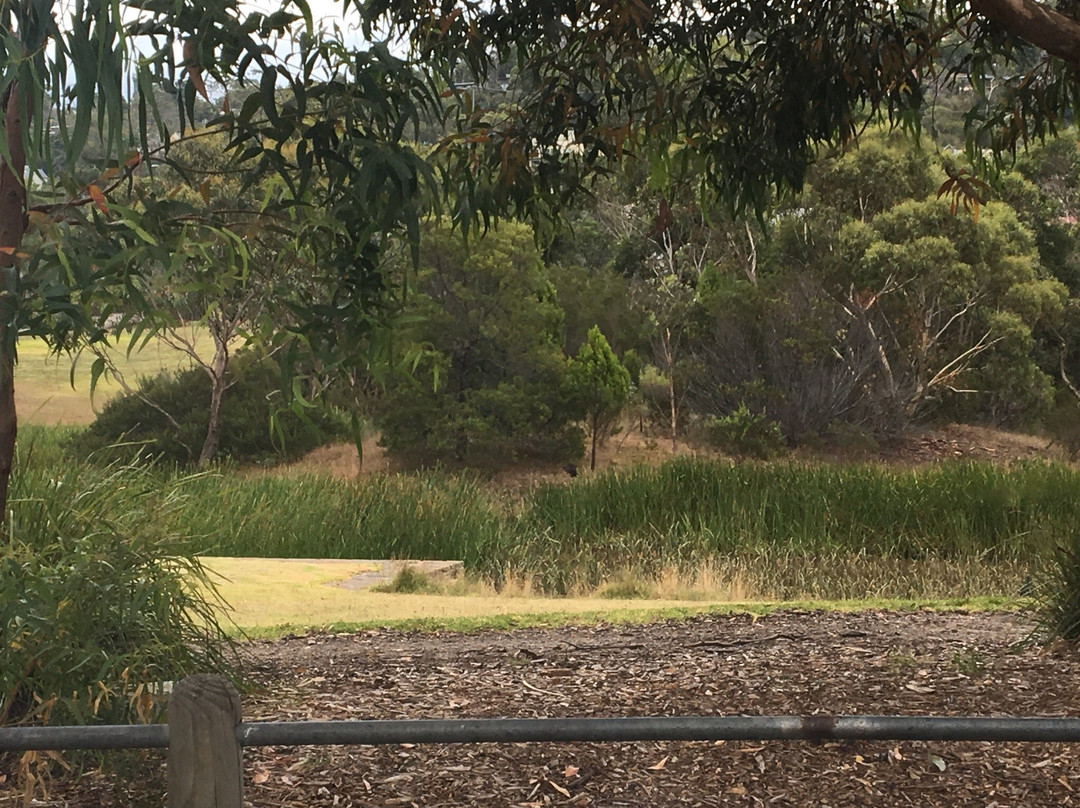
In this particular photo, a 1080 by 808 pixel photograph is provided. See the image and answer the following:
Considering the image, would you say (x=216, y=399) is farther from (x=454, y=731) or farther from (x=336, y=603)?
(x=454, y=731)

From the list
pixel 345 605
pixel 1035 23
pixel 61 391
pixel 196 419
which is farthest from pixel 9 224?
pixel 61 391

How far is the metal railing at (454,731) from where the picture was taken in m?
2.04

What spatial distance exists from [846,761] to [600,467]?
1711 cm

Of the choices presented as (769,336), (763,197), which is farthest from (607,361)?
(763,197)

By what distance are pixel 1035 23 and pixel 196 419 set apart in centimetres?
1893

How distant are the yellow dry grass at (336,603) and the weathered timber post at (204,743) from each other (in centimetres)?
485

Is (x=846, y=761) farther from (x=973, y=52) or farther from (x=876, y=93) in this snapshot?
(x=973, y=52)

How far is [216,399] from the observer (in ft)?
67.2

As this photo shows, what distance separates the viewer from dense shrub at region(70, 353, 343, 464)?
20.9 meters

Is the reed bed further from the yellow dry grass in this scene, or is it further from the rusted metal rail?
the rusted metal rail

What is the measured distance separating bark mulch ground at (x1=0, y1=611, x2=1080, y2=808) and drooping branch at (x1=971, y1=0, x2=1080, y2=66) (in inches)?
87.5

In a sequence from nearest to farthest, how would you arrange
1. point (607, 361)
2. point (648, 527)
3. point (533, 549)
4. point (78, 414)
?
point (533, 549)
point (648, 527)
point (607, 361)
point (78, 414)

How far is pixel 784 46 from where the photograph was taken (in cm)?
479

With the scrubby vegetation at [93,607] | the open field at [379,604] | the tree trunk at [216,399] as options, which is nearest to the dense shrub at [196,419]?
the tree trunk at [216,399]
